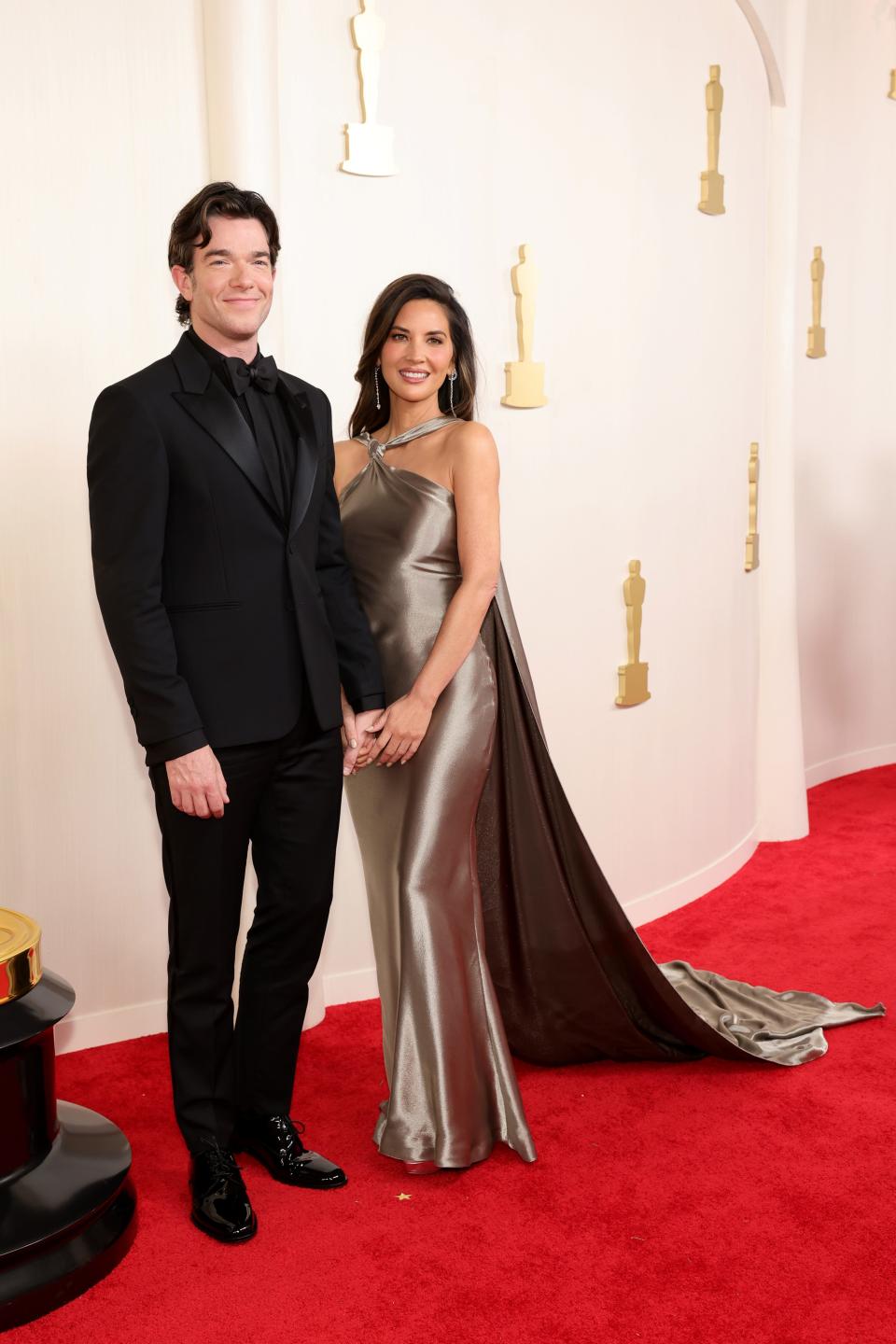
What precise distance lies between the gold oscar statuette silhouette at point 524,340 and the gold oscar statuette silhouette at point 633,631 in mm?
713

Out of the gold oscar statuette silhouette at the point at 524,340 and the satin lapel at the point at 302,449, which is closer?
the satin lapel at the point at 302,449

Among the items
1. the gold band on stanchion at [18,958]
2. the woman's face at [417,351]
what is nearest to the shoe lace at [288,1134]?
the gold band on stanchion at [18,958]

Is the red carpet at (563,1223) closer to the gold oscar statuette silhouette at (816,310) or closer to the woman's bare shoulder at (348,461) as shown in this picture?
the woman's bare shoulder at (348,461)

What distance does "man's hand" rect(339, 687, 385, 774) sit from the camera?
260 cm

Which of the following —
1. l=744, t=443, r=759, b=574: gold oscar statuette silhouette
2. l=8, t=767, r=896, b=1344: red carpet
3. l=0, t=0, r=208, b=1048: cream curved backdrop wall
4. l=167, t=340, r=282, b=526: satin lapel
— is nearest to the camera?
l=8, t=767, r=896, b=1344: red carpet

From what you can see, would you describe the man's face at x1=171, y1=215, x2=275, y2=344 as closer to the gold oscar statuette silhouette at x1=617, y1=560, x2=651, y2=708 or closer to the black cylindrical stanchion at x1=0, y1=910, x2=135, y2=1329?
the black cylindrical stanchion at x1=0, y1=910, x2=135, y2=1329

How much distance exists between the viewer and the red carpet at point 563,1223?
7.08 feet

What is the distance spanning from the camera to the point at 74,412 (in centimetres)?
316

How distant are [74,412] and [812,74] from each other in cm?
427

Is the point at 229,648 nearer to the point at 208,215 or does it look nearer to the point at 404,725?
the point at 404,725

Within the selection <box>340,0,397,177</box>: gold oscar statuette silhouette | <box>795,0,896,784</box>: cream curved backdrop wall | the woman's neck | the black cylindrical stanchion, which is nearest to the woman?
the woman's neck

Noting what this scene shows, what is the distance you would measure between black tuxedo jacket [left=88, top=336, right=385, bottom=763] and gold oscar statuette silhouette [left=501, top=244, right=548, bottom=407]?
1379mm

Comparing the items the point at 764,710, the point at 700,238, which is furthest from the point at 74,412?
the point at 764,710

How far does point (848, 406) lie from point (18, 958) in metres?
5.22
